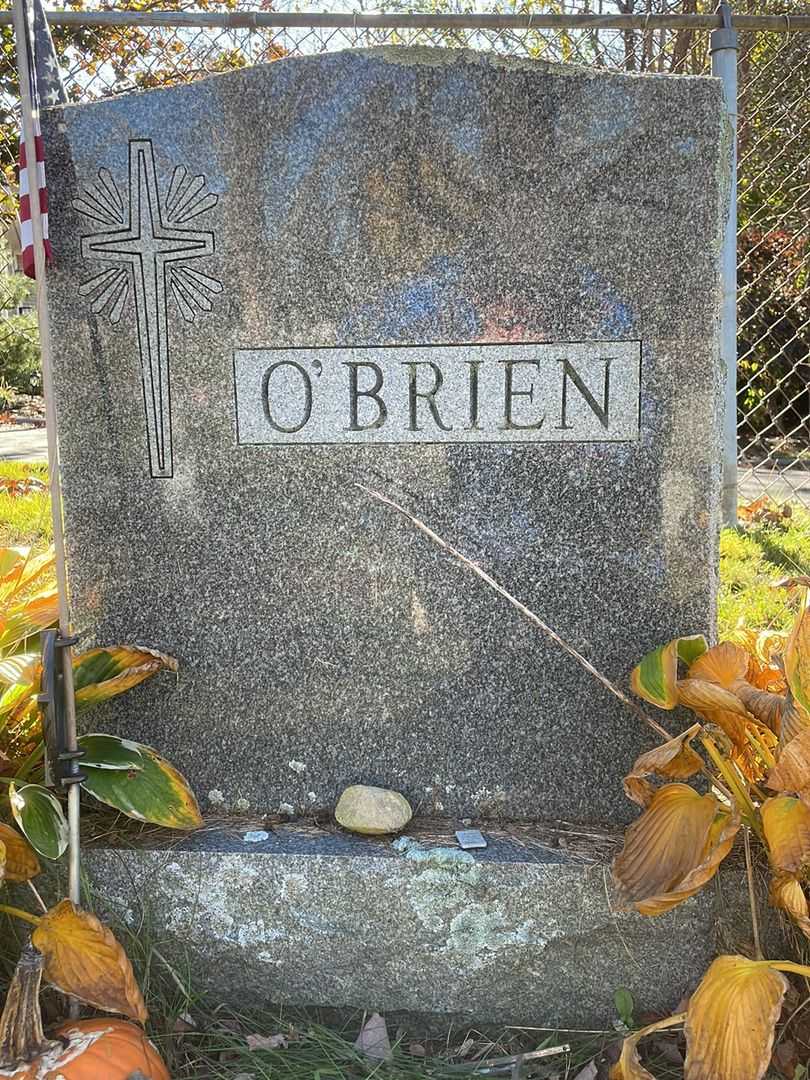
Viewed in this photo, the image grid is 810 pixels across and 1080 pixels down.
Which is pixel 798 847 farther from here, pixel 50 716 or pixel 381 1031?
pixel 50 716

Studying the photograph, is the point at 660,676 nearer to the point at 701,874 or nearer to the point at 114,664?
the point at 701,874

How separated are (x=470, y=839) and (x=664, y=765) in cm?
44

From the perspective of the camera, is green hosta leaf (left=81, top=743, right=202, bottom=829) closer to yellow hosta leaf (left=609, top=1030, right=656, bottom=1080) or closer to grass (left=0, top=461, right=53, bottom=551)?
yellow hosta leaf (left=609, top=1030, right=656, bottom=1080)

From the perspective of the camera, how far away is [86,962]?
158cm

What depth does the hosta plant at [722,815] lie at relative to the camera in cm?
144

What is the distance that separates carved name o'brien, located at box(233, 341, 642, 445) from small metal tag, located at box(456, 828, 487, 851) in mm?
797

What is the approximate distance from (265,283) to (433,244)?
1.14ft

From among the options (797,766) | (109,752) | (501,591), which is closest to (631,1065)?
(797,766)

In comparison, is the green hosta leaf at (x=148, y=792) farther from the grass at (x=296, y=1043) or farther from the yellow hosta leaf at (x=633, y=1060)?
the yellow hosta leaf at (x=633, y=1060)

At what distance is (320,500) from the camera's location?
1969 millimetres

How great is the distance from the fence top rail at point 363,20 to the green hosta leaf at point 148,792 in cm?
219

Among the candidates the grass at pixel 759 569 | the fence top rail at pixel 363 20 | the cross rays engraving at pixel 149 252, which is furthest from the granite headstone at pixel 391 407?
the fence top rail at pixel 363 20

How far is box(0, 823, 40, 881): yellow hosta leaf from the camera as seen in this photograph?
1.71 m

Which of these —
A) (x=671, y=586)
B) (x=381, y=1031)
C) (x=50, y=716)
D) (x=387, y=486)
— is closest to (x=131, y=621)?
(x=50, y=716)
